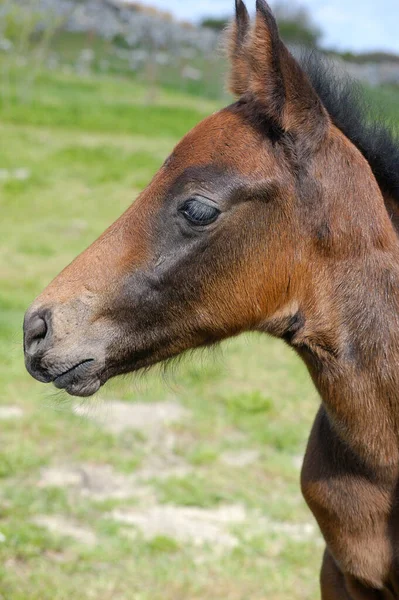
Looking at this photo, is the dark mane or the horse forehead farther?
the dark mane

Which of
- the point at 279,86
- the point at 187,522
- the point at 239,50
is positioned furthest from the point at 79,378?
the point at 187,522

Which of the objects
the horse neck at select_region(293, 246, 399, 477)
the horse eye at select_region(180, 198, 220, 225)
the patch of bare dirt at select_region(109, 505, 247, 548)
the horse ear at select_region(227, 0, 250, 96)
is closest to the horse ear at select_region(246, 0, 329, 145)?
the horse ear at select_region(227, 0, 250, 96)

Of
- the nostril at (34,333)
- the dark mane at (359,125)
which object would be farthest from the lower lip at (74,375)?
the dark mane at (359,125)

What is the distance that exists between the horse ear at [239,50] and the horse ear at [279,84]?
0.36 feet

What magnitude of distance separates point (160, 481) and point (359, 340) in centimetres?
243

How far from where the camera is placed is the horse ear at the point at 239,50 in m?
2.68

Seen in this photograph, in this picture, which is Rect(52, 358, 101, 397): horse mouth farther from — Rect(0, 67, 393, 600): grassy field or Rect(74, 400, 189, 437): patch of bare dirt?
Rect(74, 400, 189, 437): patch of bare dirt

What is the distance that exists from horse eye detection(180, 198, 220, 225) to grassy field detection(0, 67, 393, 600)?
0.62 m

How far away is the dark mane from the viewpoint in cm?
272

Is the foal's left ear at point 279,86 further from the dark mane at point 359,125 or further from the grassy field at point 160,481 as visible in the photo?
the grassy field at point 160,481

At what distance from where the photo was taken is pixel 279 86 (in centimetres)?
250

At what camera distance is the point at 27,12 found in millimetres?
17594

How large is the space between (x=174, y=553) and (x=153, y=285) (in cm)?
204

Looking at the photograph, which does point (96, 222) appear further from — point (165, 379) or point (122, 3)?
point (122, 3)
